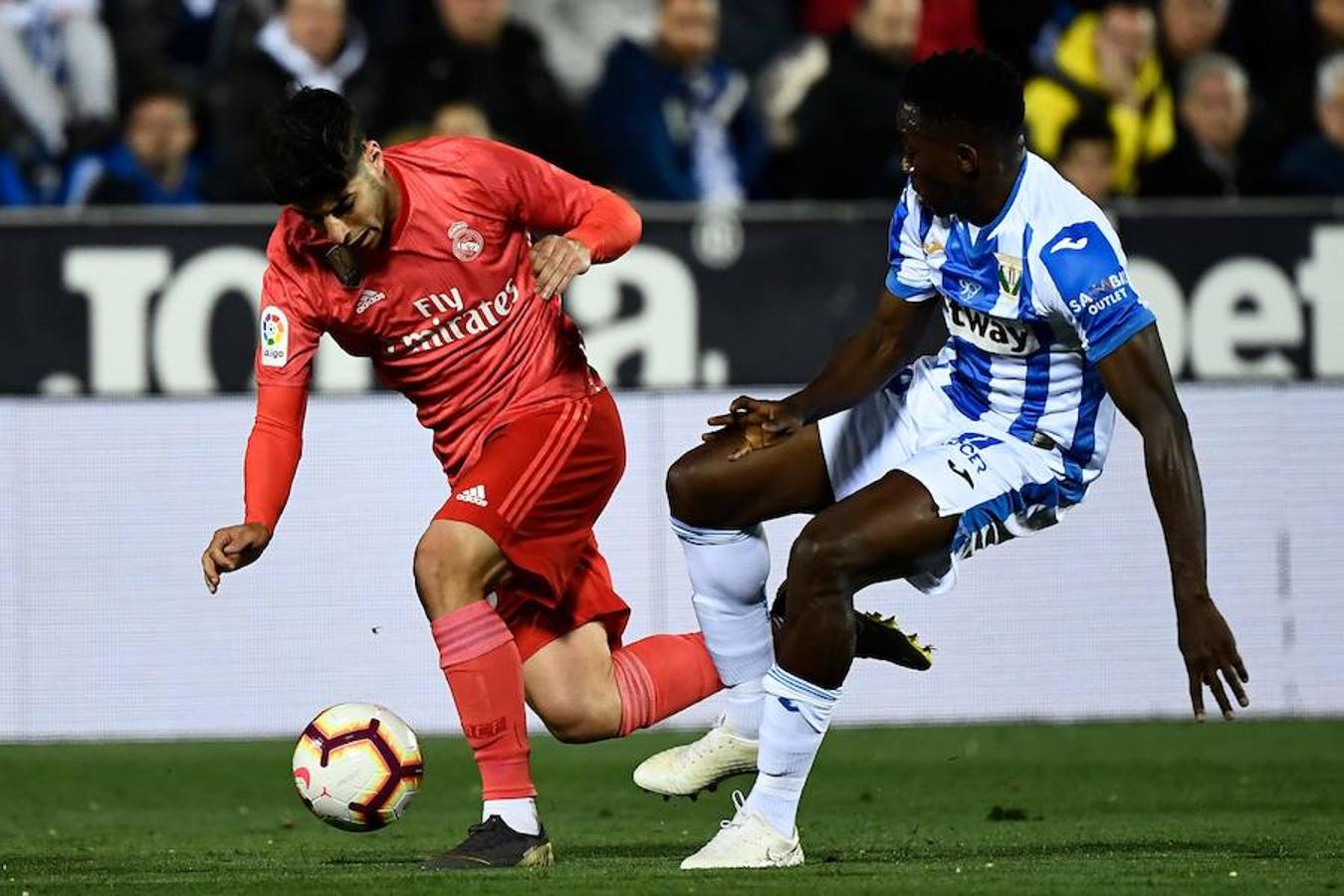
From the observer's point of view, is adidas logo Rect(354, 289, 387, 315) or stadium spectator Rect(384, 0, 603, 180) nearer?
adidas logo Rect(354, 289, 387, 315)

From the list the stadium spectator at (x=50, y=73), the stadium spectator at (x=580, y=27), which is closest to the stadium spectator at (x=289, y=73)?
the stadium spectator at (x=50, y=73)

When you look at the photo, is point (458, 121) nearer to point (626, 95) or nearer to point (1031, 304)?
point (626, 95)

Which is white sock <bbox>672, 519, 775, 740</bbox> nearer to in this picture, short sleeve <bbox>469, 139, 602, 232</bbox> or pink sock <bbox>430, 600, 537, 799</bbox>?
pink sock <bbox>430, 600, 537, 799</bbox>

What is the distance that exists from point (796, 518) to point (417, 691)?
1775 mm

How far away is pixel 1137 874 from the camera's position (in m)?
5.91

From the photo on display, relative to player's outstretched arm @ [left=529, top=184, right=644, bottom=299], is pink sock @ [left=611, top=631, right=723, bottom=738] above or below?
below

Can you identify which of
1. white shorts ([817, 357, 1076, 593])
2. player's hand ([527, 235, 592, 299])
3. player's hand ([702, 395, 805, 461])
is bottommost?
white shorts ([817, 357, 1076, 593])

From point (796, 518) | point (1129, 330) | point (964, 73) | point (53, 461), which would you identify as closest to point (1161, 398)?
point (1129, 330)

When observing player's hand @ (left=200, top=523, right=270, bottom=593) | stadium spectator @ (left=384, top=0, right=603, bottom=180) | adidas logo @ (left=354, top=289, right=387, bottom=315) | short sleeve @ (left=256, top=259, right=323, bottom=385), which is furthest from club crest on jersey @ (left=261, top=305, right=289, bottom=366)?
stadium spectator @ (left=384, top=0, right=603, bottom=180)

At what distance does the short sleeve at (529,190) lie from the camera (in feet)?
22.1

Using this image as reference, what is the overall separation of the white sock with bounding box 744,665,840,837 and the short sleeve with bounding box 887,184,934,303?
119 cm

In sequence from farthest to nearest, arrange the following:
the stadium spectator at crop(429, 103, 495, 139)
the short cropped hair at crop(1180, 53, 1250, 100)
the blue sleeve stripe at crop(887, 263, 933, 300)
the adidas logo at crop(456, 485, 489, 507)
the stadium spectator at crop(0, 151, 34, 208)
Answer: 1. the short cropped hair at crop(1180, 53, 1250, 100)
2. the stadium spectator at crop(0, 151, 34, 208)
3. the stadium spectator at crop(429, 103, 495, 139)
4. the blue sleeve stripe at crop(887, 263, 933, 300)
5. the adidas logo at crop(456, 485, 489, 507)

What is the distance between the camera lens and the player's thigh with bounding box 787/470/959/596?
6066 millimetres

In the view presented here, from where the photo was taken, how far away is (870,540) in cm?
610
